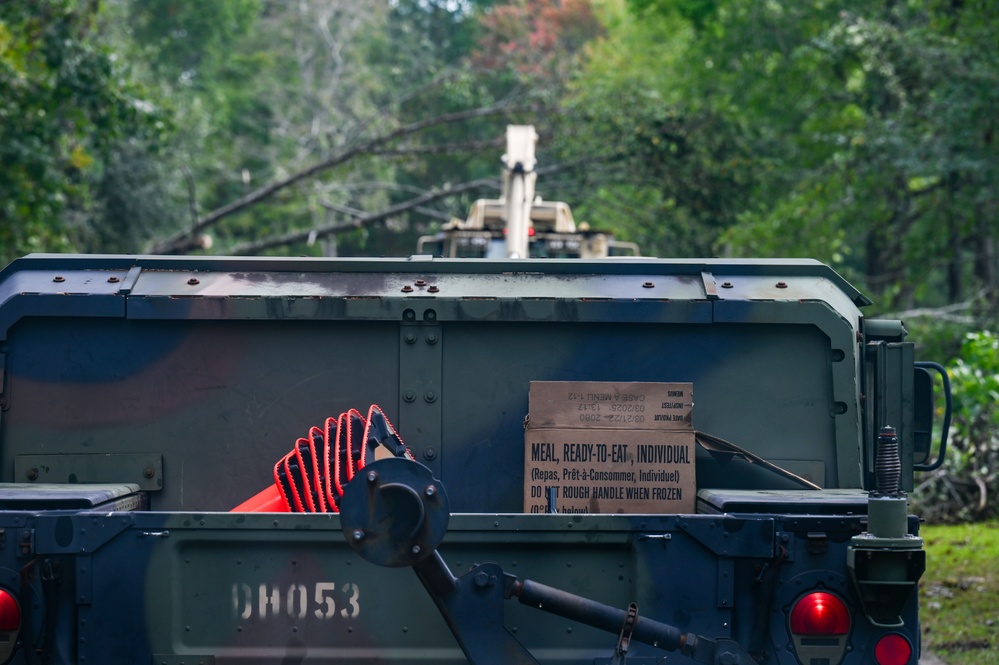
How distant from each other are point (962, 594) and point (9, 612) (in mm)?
7004

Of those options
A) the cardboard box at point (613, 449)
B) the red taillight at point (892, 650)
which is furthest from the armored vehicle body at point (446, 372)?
the red taillight at point (892, 650)

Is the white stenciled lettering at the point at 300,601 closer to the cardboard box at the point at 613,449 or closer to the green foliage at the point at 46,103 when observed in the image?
the cardboard box at the point at 613,449

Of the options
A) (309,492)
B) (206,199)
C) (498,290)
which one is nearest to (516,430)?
(498,290)

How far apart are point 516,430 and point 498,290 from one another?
51 centimetres

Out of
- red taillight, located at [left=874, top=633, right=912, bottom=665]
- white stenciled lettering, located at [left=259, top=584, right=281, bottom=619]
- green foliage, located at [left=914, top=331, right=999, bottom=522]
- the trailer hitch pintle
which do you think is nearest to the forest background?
green foliage, located at [left=914, top=331, right=999, bottom=522]

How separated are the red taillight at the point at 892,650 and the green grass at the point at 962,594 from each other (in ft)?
12.0

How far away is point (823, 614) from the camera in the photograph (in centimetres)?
366

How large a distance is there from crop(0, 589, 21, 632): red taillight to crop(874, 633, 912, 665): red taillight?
95.9 inches

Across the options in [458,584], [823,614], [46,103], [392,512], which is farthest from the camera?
[46,103]

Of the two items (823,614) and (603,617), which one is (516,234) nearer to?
(823,614)

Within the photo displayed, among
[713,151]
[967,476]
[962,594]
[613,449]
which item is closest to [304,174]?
[713,151]

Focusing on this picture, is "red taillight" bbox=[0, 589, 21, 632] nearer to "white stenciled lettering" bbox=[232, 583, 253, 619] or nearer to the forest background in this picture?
"white stenciled lettering" bbox=[232, 583, 253, 619]

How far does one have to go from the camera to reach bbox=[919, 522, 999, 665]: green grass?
7.42 meters

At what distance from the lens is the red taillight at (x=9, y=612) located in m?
3.65
